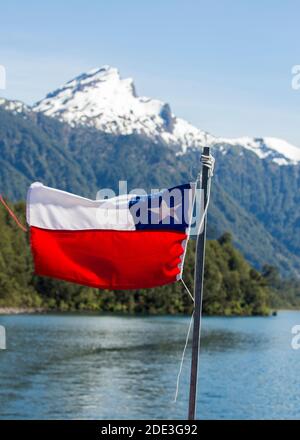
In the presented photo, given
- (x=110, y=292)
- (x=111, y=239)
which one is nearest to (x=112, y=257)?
(x=111, y=239)

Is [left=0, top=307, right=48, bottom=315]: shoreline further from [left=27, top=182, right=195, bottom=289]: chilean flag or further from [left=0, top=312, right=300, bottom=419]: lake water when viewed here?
[left=27, top=182, right=195, bottom=289]: chilean flag

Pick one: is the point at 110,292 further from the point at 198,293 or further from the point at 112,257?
the point at 198,293

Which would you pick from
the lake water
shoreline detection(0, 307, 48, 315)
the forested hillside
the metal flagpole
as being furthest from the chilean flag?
the forested hillside

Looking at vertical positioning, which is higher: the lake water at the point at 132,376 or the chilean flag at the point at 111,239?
the chilean flag at the point at 111,239

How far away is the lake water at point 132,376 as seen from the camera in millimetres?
49156

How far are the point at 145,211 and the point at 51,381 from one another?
155 feet

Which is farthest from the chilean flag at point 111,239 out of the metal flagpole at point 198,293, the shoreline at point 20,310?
the shoreline at point 20,310

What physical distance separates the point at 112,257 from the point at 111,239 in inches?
9.0

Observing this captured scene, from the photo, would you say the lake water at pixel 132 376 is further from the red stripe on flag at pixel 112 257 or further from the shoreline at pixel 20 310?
the red stripe on flag at pixel 112 257
